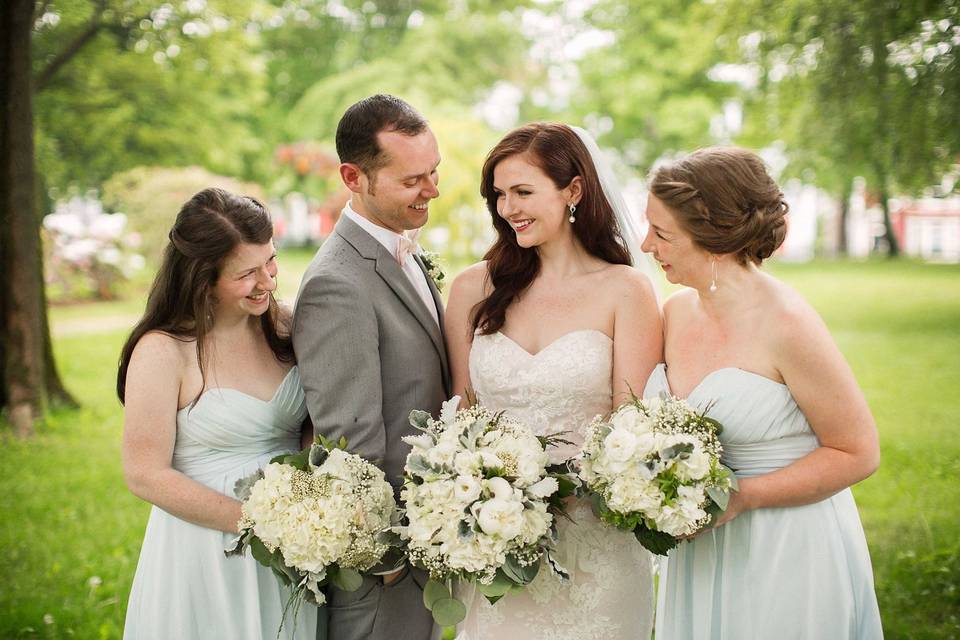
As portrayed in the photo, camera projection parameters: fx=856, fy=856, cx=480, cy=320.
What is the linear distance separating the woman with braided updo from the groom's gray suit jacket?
3.31 feet

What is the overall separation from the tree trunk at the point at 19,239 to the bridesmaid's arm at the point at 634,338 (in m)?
7.10

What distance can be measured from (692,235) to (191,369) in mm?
2052

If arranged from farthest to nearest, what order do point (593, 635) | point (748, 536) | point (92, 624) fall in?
point (92, 624) → point (593, 635) → point (748, 536)

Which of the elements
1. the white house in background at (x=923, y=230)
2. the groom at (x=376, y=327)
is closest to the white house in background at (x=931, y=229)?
the white house in background at (x=923, y=230)

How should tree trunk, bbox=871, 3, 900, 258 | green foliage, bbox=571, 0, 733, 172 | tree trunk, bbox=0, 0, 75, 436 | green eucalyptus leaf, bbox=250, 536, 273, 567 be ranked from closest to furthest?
1. green eucalyptus leaf, bbox=250, 536, 273, 567
2. tree trunk, bbox=871, 3, 900, 258
3. tree trunk, bbox=0, 0, 75, 436
4. green foliage, bbox=571, 0, 733, 172

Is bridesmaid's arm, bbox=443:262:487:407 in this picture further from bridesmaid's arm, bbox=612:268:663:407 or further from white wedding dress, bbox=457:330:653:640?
bridesmaid's arm, bbox=612:268:663:407

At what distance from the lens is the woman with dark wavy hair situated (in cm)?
329

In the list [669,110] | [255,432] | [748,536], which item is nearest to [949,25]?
[748,536]

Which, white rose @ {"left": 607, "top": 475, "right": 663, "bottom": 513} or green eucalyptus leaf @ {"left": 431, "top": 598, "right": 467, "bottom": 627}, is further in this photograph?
green eucalyptus leaf @ {"left": 431, "top": 598, "right": 467, "bottom": 627}

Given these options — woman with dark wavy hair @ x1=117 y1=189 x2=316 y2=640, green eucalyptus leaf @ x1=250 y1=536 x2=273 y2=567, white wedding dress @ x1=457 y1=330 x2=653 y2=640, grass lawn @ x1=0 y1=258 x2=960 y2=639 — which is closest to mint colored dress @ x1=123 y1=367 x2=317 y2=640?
woman with dark wavy hair @ x1=117 y1=189 x2=316 y2=640

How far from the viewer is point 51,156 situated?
12.1 m

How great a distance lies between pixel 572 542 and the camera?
361cm

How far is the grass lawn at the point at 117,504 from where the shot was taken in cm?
573

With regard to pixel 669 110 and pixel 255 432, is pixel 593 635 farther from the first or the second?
pixel 669 110
